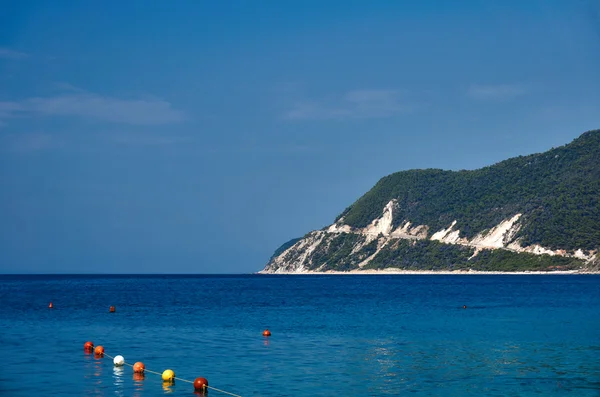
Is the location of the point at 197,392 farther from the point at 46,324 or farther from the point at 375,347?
the point at 46,324

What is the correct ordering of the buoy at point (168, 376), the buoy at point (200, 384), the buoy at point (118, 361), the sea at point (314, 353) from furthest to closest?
the buoy at point (118, 361) → the buoy at point (168, 376) → the sea at point (314, 353) → the buoy at point (200, 384)

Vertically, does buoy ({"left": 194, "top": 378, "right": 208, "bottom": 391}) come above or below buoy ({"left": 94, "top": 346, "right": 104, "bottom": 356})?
below

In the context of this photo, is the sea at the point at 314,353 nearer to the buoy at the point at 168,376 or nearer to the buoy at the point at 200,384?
the buoy at the point at 168,376

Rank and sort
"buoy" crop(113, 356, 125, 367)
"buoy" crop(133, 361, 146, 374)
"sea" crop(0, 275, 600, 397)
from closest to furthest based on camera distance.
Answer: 1. "sea" crop(0, 275, 600, 397)
2. "buoy" crop(133, 361, 146, 374)
3. "buoy" crop(113, 356, 125, 367)

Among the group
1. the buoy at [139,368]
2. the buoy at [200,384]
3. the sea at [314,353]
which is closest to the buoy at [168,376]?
the sea at [314,353]

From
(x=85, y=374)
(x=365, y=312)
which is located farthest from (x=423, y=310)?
(x=85, y=374)

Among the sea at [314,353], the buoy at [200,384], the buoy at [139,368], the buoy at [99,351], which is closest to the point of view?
the buoy at [200,384]

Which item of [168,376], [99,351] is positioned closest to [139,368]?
[168,376]

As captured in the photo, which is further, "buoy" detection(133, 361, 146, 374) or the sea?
"buoy" detection(133, 361, 146, 374)

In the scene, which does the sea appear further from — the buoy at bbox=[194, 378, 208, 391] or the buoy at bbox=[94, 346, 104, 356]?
the buoy at bbox=[194, 378, 208, 391]

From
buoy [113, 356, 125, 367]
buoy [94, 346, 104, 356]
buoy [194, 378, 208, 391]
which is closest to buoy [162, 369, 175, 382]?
buoy [194, 378, 208, 391]

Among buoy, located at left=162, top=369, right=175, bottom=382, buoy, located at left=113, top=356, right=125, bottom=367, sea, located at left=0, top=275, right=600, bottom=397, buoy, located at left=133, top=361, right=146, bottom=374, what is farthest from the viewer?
buoy, located at left=113, top=356, right=125, bottom=367

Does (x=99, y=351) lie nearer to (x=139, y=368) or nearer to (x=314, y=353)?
(x=139, y=368)

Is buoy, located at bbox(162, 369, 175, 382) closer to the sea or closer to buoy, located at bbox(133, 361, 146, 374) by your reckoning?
the sea
